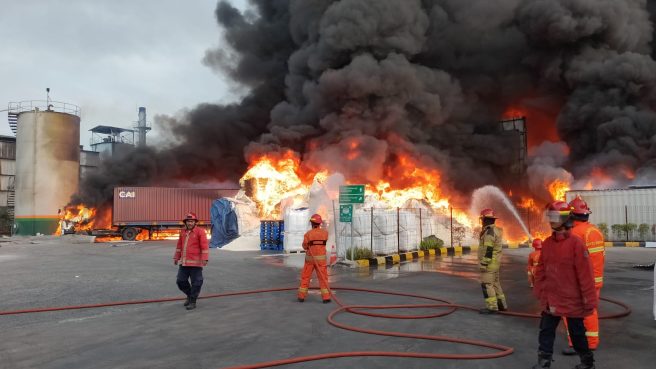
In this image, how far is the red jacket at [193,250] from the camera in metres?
7.78

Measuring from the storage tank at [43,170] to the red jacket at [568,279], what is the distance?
1759 inches

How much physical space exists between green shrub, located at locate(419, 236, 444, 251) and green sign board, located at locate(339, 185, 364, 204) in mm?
4759

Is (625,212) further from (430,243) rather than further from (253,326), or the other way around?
(253,326)

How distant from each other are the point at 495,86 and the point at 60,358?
30.6 m

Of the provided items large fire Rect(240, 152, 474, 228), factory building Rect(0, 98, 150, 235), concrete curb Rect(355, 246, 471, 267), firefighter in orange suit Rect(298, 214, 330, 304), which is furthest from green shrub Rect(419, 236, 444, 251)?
factory building Rect(0, 98, 150, 235)

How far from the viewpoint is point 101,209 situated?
3225 cm

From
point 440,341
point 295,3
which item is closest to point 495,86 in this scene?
point 295,3

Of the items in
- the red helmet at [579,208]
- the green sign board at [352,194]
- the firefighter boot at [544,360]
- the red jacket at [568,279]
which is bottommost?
the firefighter boot at [544,360]

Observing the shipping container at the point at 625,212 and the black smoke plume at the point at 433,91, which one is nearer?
the shipping container at the point at 625,212

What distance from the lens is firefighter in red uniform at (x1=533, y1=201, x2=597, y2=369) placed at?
14.0ft

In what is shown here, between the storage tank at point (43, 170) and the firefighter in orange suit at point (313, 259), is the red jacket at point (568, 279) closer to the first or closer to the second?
the firefighter in orange suit at point (313, 259)

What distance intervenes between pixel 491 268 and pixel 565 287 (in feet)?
9.28

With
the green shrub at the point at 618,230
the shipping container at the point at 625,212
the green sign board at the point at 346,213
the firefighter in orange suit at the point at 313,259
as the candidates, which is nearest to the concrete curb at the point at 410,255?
the green sign board at the point at 346,213

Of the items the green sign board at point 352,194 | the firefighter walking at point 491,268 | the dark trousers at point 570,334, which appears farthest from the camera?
the green sign board at point 352,194
